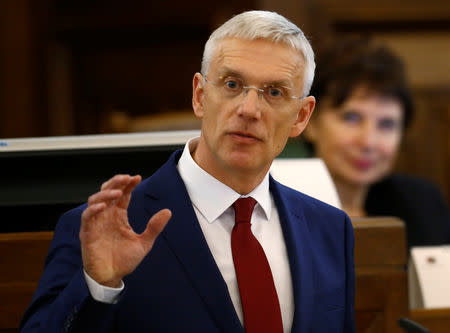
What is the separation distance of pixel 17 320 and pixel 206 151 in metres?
0.37

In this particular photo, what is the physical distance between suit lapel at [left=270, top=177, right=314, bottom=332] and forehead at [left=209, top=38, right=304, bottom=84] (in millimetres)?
188

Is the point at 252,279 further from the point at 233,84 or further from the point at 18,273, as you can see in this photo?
the point at 18,273

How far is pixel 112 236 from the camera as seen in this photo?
750 millimetres

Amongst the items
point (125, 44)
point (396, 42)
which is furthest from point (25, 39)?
point (396, 42)

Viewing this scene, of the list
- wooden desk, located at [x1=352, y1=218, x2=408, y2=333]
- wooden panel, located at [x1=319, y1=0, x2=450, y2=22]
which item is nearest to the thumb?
wooden desk, located at [x1=352, y1=218, x2=408, y2=333]

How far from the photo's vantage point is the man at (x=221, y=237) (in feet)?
2.53

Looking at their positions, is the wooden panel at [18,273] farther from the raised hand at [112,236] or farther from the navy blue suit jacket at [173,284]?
the raised hand at [112,236]

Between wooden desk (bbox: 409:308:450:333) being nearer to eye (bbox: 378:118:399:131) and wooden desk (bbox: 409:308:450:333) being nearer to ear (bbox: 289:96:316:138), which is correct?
ear (bbox: 289:96:316:138)

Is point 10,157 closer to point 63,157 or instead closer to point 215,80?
point 63,157

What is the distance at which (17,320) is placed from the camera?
0.98 meters

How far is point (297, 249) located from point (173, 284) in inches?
7.0

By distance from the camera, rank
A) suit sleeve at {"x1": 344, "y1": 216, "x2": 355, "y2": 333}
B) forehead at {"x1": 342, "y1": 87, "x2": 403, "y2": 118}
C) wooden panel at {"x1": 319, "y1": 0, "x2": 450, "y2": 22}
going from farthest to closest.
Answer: wooden panel at {"x1": 319, "y1": 0, "x2": 450, "y2": 22}
forehead at {"x1": 342, "y1": 87, "x2": 403, "y2": 118}
suit sleeve at {"x1": 344, "y1": 216, "x2": 355, "y2": 333}

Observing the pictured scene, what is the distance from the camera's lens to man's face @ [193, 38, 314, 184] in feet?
2.73

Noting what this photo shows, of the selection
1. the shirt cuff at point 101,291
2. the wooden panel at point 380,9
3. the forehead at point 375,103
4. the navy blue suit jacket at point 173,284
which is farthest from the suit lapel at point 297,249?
the wooden panel at point 380,9
